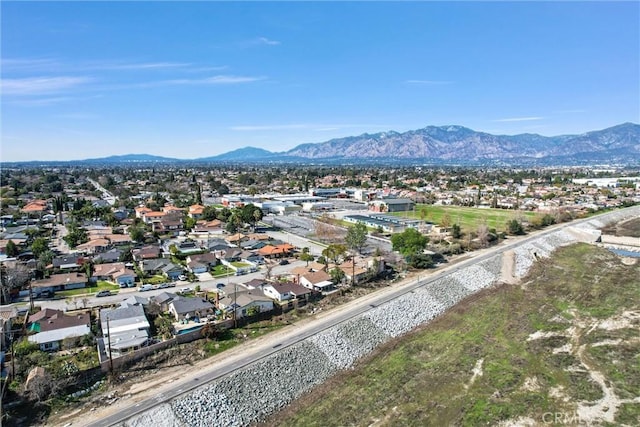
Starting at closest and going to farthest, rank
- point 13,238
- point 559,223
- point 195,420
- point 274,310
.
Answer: point 195,420, point 274,310, point 13,238, point 559,223

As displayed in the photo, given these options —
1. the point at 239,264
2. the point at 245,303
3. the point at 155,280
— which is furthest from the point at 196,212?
the point at 245,303

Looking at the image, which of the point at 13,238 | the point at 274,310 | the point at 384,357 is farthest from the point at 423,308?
the point at 13,238

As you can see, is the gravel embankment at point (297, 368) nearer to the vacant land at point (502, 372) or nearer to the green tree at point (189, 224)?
the vacant land at point (502, 372)

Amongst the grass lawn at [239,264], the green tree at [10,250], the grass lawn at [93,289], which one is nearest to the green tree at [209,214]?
the grass lawn at [239,264]

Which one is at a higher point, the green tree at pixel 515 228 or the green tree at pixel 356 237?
the green tree at pixel 356 237

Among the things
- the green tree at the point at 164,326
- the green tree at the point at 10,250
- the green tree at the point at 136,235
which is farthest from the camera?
the green tree at the point at 136,235

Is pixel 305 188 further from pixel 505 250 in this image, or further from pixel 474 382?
pixel 474 382
